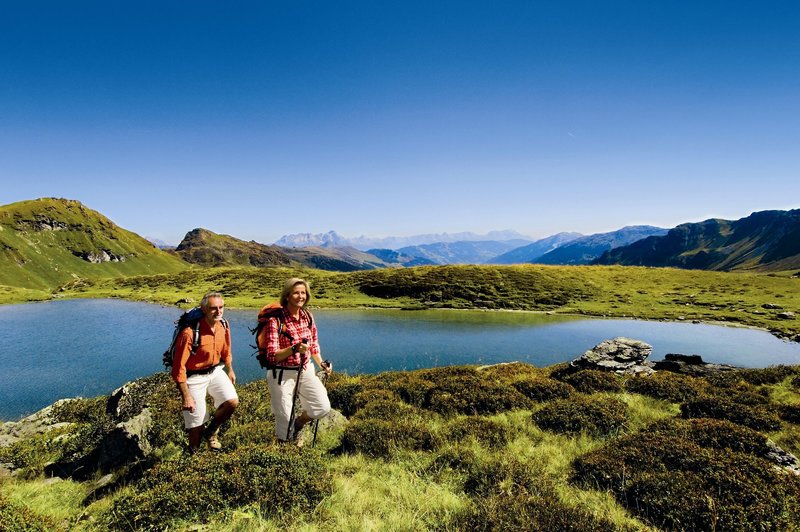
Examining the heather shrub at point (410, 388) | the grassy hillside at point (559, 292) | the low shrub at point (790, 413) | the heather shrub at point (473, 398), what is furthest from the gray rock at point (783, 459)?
the grassy hillside at point (559, 292)

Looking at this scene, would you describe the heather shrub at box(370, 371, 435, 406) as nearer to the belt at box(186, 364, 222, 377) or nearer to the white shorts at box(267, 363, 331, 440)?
the white shorts at box(267, 363, 331, 440)

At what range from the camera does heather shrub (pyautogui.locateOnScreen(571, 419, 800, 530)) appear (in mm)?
6543

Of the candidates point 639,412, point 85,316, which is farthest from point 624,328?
point 85,316

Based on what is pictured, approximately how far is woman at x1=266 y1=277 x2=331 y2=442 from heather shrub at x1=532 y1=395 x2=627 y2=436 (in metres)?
7.19

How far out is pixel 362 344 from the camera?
1501 inches

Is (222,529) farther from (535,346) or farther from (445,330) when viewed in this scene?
(445,330)

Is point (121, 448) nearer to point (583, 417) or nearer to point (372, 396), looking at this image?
point (372, 396)

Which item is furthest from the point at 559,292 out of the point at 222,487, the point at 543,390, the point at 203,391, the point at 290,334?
the point at 222,487

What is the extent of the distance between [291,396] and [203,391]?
200 centimetres

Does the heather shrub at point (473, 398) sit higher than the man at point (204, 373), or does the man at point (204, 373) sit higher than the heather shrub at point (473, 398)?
the man at point (204, 373)

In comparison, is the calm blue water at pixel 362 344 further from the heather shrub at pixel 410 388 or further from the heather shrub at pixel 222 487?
the heather shrub at pixel 222 487

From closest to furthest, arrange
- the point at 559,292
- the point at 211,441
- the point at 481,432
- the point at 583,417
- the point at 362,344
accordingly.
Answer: the point at 211,441, the point at 481,432, the point at 583,417, the point at 362,344, the point at 559,292

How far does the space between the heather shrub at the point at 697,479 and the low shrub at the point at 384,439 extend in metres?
3.78

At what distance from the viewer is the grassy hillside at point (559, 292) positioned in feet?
195
